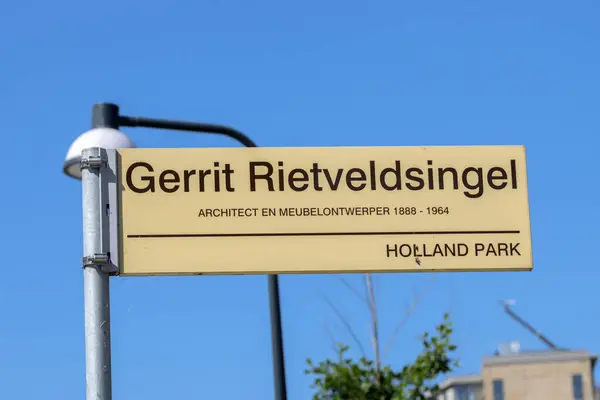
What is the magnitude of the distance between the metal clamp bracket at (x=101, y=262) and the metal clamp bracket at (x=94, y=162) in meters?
0.41

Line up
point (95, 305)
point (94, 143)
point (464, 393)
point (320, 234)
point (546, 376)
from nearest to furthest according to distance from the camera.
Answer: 1. point (95, 305)
2. point (320, 234)
3. point (94, 143)
4. point (546, 376)
5. point (464, 393)

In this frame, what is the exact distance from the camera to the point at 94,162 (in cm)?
562

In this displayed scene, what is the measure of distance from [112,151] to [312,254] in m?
0.97

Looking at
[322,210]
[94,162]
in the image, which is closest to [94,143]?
[94,162]

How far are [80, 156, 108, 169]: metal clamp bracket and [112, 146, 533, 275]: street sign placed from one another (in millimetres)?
66

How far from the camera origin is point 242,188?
18.4ft

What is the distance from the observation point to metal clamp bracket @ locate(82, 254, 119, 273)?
5.46 meters

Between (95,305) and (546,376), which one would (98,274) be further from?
(546,376)

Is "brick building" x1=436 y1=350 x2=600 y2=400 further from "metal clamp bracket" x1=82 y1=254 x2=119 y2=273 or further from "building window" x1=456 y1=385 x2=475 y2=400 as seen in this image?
"metal clamp bracket" x1=82 y1=254 x2=119 y2=273

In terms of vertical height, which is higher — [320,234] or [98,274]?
[320,234]

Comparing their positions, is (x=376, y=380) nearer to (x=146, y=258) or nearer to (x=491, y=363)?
(x=146, y=258)

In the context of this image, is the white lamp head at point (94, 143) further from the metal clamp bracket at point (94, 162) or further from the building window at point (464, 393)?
the building window at point (464, 393)

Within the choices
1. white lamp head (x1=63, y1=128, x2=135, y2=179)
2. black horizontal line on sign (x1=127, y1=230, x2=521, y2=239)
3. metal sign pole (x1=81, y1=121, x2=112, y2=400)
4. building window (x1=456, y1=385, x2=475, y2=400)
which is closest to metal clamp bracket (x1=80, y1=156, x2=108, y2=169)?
metal sign pole (x1=81, y1=121, x2=112, y2=400)

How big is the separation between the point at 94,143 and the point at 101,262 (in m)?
2.53
